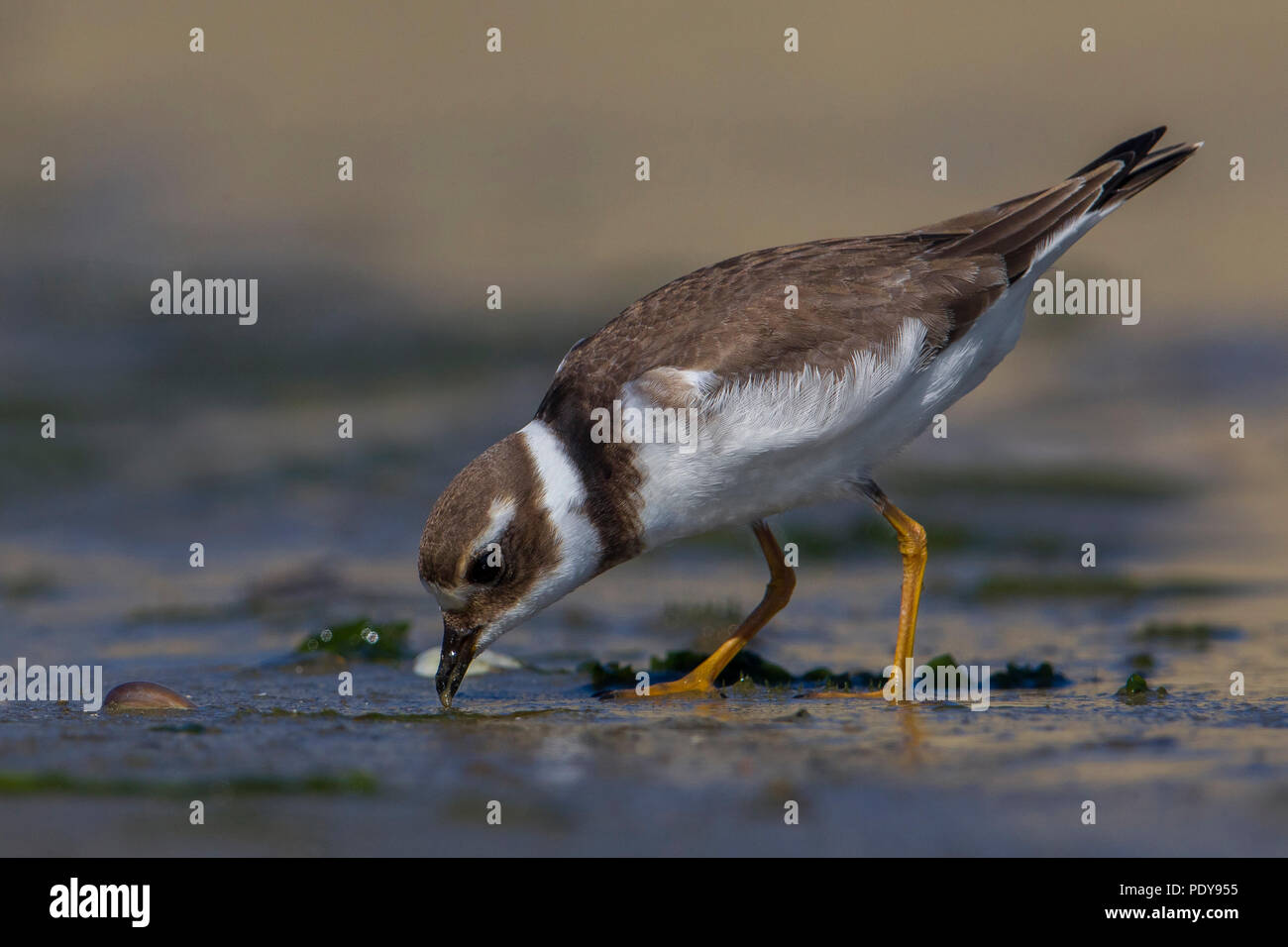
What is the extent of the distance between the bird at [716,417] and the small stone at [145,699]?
1.31 metres

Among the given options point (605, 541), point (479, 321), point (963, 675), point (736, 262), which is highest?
point (479, 321)

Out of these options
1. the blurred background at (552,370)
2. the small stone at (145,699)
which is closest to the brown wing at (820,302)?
the blurred background at (552,370)

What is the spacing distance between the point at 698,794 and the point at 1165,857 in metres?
1.76

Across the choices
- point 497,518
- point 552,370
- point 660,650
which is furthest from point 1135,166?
point 552,370

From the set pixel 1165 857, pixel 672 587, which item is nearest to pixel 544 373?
pixel 672 587

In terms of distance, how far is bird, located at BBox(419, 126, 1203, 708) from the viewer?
7719 mm

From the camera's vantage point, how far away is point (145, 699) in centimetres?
754

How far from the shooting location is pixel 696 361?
7.81 meters

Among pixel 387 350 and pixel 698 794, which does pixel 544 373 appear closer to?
pixel 387 350

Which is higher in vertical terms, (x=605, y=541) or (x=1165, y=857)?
(x=605, y=541)

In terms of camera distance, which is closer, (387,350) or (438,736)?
(438,736)

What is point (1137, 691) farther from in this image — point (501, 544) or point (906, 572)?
point (501, 544)

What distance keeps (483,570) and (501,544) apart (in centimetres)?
16

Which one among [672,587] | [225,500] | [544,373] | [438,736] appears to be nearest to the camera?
[438,736]
